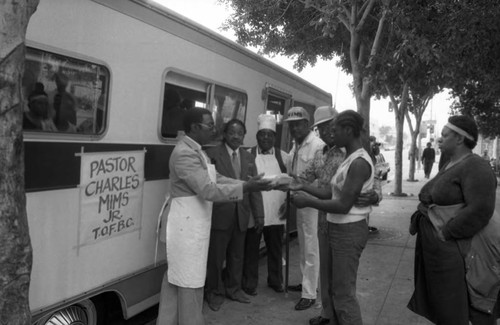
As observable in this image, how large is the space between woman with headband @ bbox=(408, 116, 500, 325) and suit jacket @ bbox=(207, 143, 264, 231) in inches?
67.4

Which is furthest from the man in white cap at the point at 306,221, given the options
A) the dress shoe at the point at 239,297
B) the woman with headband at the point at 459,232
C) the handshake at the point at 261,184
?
the woman with headband at the point at 459,232

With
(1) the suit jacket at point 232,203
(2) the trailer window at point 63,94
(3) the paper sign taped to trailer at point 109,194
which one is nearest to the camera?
(2) the trailer window at point 63,94

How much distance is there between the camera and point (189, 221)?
3.11 metres

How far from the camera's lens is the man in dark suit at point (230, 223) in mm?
4016

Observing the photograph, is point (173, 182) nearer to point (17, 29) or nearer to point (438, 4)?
point (17, 29)

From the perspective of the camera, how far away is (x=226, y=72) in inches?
172

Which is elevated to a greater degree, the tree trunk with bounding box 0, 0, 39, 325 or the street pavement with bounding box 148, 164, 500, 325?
the tree trunk with bounding box 0, 0, 39, 325

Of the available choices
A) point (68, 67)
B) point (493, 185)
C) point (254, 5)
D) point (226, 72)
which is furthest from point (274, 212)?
point (254, 5)

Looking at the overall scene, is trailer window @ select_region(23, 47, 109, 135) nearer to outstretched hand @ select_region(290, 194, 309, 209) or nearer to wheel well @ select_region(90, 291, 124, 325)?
wheel well @ select_region(90, 291, 124, 325)

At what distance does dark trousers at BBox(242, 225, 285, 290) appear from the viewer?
14.9 feet

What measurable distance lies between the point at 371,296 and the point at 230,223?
188 cm

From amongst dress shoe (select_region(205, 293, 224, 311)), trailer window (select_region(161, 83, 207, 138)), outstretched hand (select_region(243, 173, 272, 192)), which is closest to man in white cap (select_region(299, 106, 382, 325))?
outstretched hand (select_region(243, 173, 272, 192))

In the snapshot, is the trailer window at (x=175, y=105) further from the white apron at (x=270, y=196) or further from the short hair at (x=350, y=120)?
the short hair at (x=350, y=120)

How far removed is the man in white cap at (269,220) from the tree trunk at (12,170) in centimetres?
271
